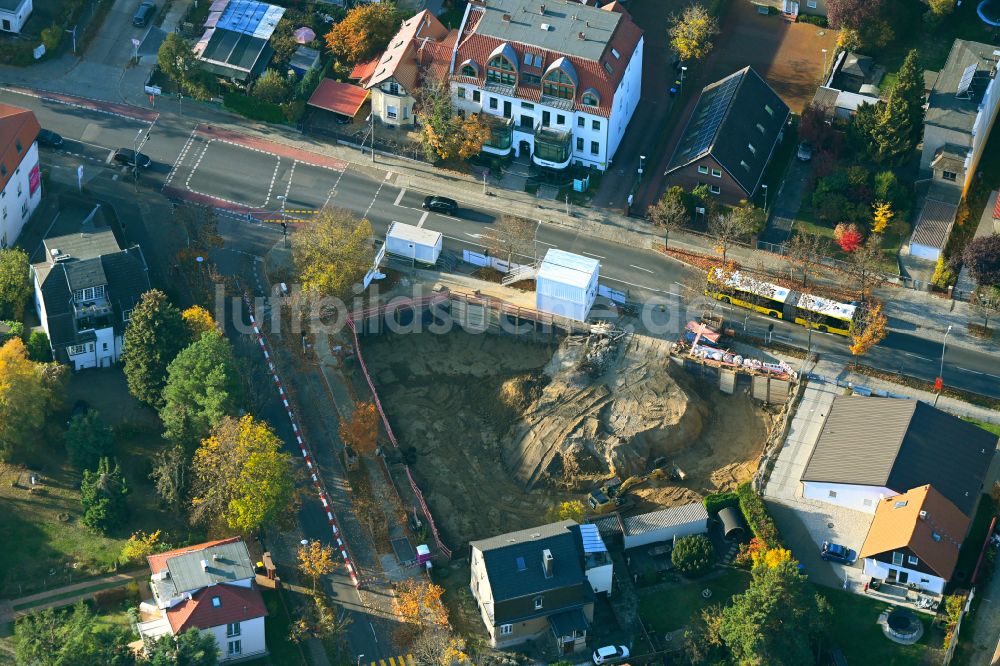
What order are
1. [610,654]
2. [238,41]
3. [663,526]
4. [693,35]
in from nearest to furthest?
[610,654]
[663,526]
[693,35]
[238,41]

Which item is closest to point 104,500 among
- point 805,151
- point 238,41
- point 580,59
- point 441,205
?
point 441,205

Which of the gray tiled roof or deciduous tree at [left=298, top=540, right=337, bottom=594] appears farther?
deciduous tree at [left=298, top=540, right=337, bottom=594]

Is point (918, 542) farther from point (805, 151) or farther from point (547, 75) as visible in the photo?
point (547, 75)

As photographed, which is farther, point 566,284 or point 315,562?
point 566,284

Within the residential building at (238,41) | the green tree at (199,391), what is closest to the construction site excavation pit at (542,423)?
the green tree at (199,391)

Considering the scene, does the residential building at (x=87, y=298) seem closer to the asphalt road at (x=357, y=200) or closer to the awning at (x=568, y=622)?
the asphalt road at (x=357, y=200)

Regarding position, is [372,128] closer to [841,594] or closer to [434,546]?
[434,546]

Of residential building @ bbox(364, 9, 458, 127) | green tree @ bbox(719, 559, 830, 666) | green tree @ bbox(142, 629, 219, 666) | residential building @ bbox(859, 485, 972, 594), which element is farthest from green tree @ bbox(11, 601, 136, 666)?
residential building @ bbox(364, 9, 458, 127)

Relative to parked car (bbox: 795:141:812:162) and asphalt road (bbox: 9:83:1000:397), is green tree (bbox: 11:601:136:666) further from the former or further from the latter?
parked car (bbox: 795:141:812:162)
